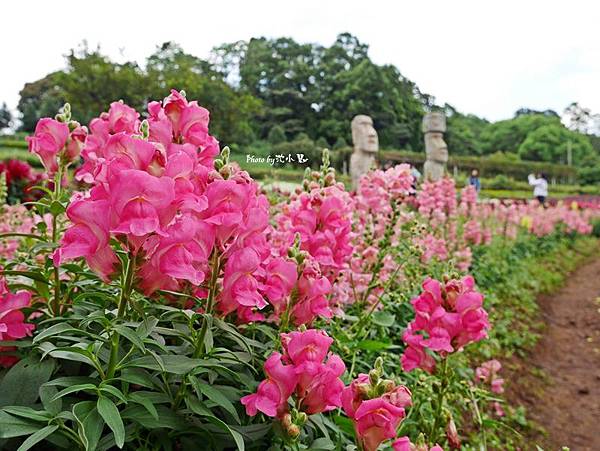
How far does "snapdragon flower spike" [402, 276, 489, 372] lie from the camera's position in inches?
57.3

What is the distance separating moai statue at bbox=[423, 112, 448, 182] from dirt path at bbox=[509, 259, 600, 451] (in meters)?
3.54

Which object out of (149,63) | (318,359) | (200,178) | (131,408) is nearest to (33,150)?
(200,178)

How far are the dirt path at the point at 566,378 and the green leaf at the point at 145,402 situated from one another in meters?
2.93

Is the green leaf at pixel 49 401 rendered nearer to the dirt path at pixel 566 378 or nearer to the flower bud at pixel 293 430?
the flower bud at pixel 293 430

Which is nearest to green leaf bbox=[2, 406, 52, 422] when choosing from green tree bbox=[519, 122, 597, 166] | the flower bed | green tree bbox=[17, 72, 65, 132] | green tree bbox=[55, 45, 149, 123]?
the flower bed

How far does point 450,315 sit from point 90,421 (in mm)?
1003

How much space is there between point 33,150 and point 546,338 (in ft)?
16.4

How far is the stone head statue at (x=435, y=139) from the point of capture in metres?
9.35

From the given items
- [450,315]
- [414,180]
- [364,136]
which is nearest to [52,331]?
[450,315]

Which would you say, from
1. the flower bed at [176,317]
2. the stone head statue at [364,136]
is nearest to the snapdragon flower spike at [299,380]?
the flower bed at [176,317]

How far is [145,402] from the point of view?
2.66ft

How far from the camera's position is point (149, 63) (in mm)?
17828

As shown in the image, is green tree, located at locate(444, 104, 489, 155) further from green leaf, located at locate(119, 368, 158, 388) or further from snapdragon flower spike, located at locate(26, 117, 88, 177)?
green leaf, located at locate(119, 368, 158, 388)

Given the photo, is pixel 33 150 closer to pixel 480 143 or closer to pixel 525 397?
pixel 525 397
